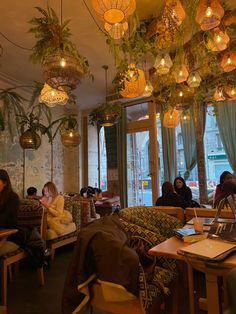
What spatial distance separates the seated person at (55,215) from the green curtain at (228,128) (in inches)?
148

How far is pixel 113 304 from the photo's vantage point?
1.69 metres

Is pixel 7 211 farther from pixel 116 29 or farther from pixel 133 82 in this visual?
pixel 116 29

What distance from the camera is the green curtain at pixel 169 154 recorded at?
6250mm

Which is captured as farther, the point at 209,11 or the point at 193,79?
the point at 193,79

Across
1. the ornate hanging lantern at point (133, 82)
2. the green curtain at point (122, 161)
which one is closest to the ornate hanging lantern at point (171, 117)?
the ornate hanging lantern at point (133, 82)

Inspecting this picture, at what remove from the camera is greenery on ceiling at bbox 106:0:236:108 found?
2.38 m

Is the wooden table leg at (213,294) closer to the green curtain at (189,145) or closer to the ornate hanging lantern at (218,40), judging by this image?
the ornate hanging lantern at (218,40)

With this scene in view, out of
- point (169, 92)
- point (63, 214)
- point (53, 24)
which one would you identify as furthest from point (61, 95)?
point (63, 214)

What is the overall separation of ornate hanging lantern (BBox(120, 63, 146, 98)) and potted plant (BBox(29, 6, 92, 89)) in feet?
1.66

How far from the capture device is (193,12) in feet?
7.75

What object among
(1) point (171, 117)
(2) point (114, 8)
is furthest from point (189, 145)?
(2) point (114, 8)

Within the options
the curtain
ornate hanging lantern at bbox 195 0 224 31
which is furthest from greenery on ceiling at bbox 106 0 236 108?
the curtain

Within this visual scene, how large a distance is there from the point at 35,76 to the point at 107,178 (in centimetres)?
335

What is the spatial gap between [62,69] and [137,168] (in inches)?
194
